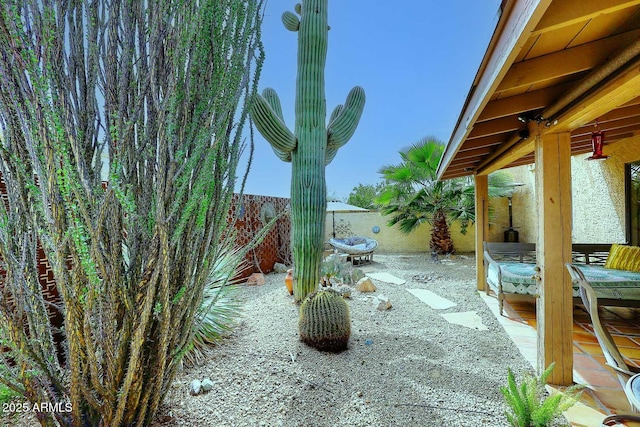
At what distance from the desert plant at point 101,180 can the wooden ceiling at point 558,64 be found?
1363 millimetres

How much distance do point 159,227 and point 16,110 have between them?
27.8 inches

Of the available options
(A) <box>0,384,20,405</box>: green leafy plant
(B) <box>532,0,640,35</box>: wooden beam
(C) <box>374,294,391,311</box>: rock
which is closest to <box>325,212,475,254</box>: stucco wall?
(C) <box>374,294,391,311</box>: rock

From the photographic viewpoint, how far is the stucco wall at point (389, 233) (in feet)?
33.3

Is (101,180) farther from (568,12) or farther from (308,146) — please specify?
(308,146)

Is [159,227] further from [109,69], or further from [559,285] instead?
[559,285]

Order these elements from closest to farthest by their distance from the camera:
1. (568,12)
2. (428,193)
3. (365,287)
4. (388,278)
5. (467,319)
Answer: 1. (568,12)
2. (467,319)
3. (365,287)
4. (388,278)
5. (428,193)

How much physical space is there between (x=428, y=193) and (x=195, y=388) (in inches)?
307

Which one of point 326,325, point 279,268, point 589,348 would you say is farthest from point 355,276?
point 589,348

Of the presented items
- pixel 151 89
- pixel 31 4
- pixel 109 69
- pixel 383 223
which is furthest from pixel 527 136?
pixel 383 223

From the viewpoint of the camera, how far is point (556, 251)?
2.25m

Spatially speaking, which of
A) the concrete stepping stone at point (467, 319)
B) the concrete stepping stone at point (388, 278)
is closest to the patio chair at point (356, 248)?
the concrete stepping stone at point (388, 278)

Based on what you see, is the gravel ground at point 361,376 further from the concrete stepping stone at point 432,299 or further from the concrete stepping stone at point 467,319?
the concrete stepping stone at point 432,299

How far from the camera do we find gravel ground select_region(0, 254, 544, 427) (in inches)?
77.5

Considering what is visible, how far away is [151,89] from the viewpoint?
4.38 ft
